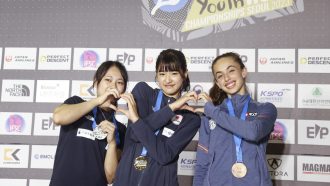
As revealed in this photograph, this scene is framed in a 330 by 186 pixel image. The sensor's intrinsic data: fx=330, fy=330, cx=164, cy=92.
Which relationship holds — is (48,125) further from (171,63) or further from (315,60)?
(315,60)

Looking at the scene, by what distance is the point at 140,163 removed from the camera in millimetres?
1624

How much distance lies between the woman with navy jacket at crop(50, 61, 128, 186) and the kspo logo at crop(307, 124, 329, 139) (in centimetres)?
178

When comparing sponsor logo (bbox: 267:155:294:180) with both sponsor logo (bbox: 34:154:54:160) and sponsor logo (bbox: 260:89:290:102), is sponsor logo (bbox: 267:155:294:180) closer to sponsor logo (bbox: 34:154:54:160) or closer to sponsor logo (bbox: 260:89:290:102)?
sponsor logo (bbox: 260:89:290:102)

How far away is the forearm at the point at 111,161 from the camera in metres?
1.78

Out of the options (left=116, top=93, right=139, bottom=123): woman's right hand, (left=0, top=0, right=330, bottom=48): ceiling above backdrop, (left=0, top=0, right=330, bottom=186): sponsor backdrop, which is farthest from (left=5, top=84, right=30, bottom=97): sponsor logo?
(left=116, top=93, right=139, bottom=123): woman's right hand

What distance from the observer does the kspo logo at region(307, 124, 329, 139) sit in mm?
2816

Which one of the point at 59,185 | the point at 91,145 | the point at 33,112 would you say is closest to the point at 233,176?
the point at 91,145

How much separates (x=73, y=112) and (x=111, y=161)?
0.34 metres

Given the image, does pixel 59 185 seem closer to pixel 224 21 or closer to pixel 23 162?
pixel 23 162

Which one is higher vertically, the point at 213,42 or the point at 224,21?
the point at 224,21

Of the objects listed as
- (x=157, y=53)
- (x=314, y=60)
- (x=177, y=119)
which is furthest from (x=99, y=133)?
(x=314, y=60)

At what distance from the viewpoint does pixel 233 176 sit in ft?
5.46

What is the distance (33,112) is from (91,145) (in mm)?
1592

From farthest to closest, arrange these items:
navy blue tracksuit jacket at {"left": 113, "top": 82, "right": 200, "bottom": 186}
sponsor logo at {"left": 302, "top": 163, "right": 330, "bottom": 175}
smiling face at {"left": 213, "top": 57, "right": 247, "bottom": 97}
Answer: sponsor logo at {"left": 302, "top": 163, "right": 330, "bottom": 175}, smiling face at {"left": 213, "top": 57, "right": 247, "bottom": 97}, navy blue tracksuit jacket at {"left": 113, "top": 82, "right": 200, "bottom": 186}
